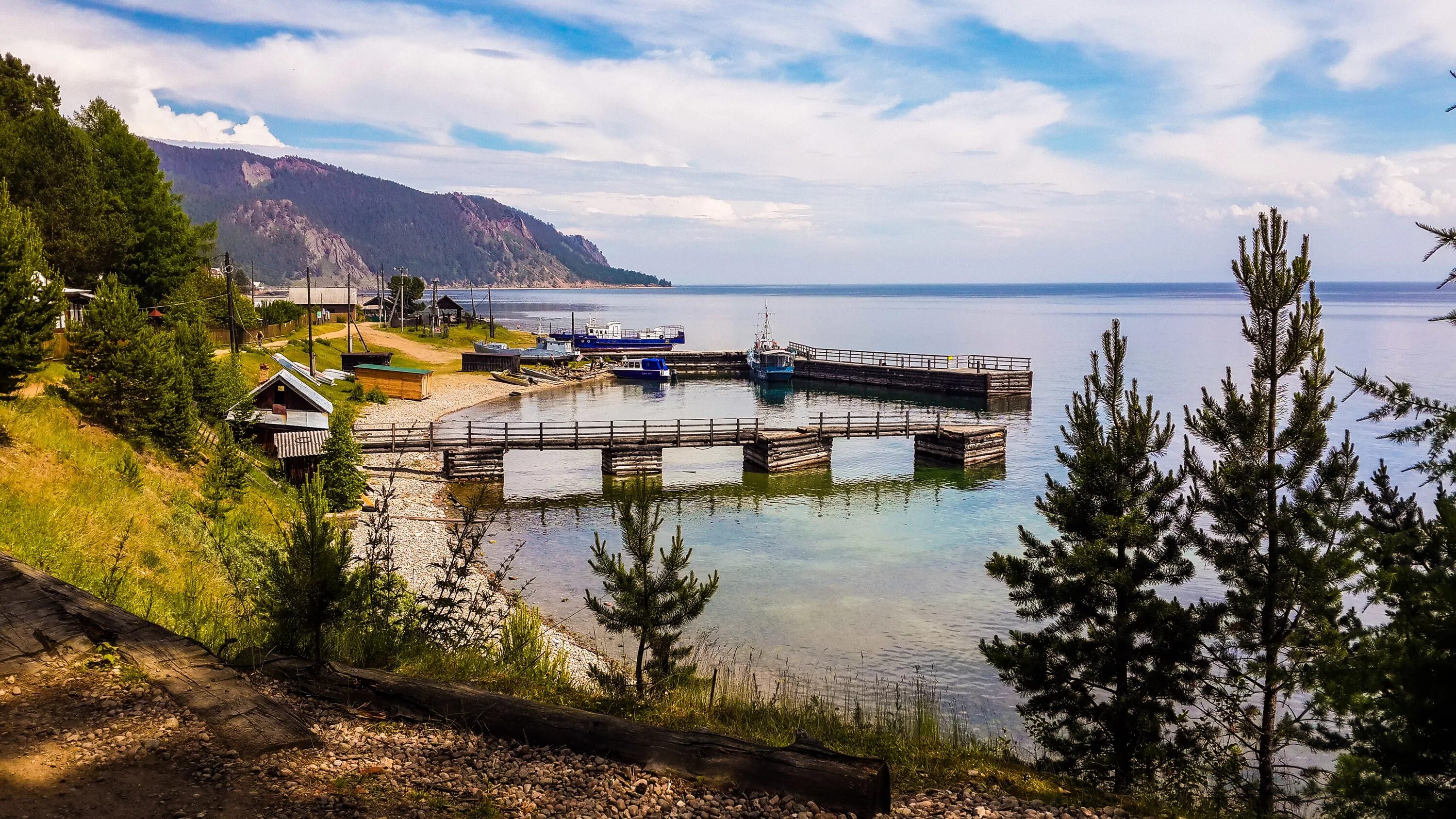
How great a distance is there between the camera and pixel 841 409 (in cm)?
6644

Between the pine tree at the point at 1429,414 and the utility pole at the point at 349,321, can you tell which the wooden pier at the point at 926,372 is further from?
the pine tree at the point at 1429,414

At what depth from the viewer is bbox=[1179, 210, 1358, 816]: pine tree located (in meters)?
10.1

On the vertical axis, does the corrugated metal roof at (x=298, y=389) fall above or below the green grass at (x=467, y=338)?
below

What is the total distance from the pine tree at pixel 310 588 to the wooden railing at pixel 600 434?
86.6ft

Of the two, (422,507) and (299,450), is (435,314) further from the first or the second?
(299,450)

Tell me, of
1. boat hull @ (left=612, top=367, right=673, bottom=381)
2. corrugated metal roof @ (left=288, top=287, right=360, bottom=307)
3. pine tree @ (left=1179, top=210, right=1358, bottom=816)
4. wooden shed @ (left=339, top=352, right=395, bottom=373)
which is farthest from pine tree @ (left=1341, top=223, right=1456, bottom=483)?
corrugated metal roof @ (left=288, top=287, right=360, bottom=307)

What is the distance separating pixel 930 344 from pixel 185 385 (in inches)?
4406

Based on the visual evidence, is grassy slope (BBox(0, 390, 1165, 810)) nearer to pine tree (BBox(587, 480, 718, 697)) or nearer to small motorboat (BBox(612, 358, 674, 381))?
pine tree (BBox(587, 480, 718, 697))

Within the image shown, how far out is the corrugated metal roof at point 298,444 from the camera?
27.9m

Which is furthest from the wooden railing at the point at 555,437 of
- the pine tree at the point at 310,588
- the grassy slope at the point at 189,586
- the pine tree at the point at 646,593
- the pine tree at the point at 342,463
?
the pine tree at the point at 310,588

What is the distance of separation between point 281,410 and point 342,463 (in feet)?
15.6

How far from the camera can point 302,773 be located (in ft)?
22.0

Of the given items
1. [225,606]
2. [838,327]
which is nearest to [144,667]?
[225,606]

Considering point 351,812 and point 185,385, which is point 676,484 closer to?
point 185,385
